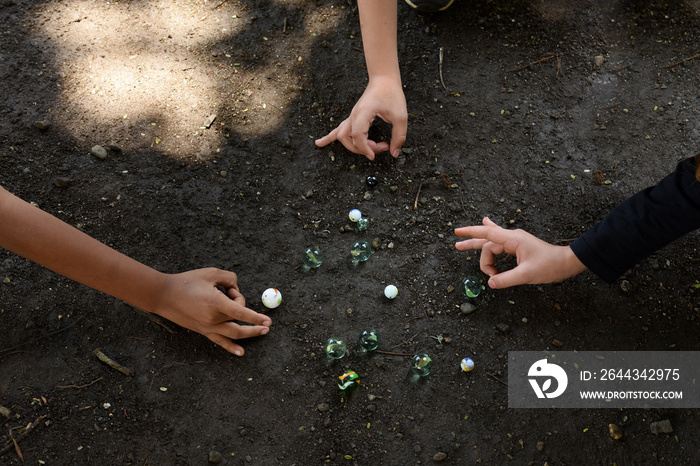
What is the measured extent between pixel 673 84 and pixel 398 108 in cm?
163

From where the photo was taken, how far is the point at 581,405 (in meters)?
2.11

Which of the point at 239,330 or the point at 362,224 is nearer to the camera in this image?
the point at 239,330

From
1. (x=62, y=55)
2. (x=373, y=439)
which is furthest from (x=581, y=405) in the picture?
(x=62, y=55)

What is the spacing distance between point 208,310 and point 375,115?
1.19 meters

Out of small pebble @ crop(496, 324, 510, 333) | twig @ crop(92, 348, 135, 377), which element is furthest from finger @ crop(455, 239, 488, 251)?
twig @ crop(92, 348, 135, 377)

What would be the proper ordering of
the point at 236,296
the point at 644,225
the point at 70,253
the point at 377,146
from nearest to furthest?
the point at 70,253 < the point at 644,225 < the point at 236,296 < the point at 377,146

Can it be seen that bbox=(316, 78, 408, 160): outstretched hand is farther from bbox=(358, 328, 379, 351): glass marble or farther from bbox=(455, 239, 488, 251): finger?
bbox=(358, 328, 379, 351): glass marble

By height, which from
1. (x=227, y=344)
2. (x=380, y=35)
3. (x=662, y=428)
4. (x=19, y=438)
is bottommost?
(x=662, y=428)

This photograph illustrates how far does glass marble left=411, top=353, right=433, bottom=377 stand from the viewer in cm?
211

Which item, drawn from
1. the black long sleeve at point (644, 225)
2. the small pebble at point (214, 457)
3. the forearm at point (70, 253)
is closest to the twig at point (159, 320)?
the forearm at point (70, 253)

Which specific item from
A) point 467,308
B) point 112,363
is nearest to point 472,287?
point 467,308

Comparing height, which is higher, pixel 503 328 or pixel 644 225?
pixel 644 225

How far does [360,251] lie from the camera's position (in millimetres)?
2363

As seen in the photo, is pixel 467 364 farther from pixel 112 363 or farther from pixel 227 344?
pixel 112 363
